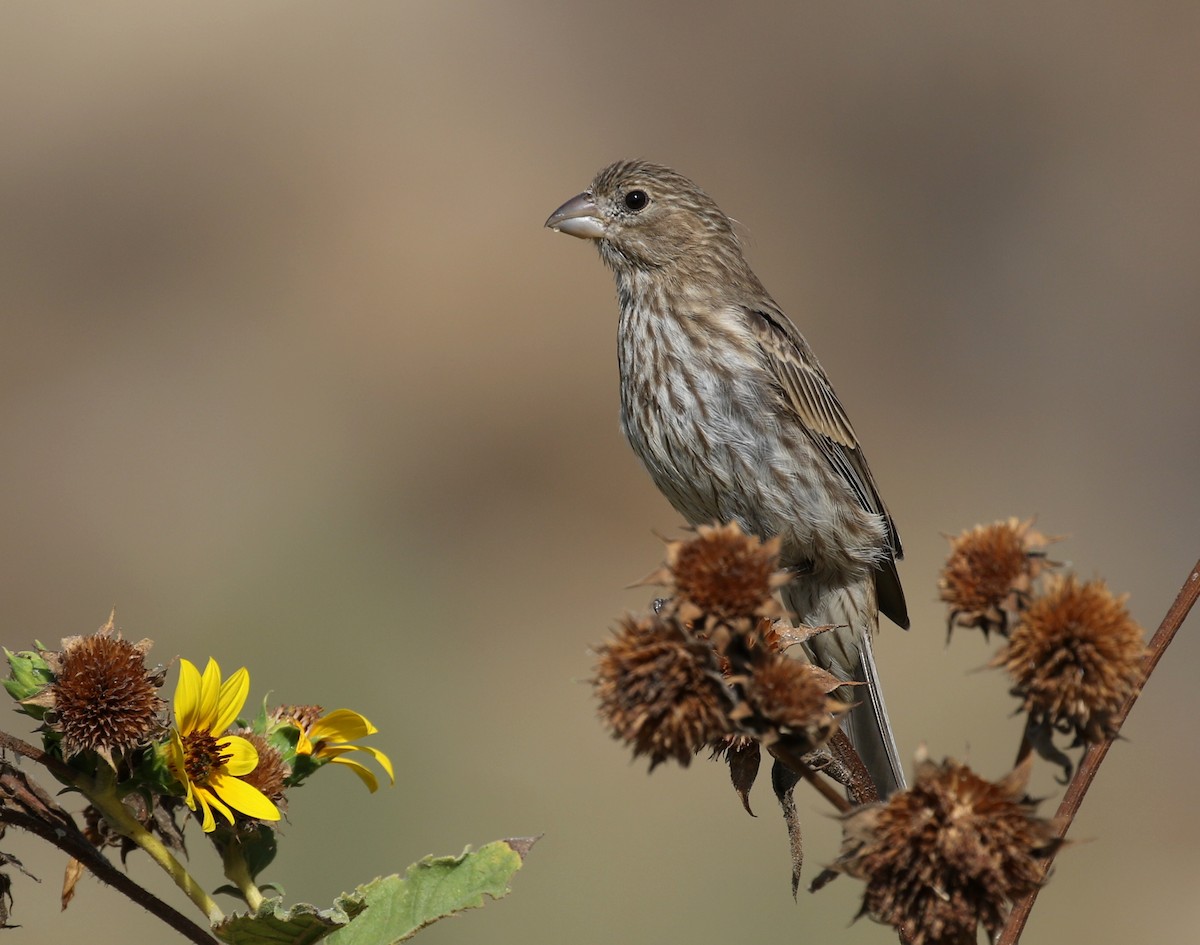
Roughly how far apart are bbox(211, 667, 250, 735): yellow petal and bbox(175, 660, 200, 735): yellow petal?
0.04 meters

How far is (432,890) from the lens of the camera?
2156 mm

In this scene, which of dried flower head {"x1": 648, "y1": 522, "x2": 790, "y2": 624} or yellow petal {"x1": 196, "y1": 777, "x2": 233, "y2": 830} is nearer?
dried flower head {"x1": 648, "y1": 522, "x2": 790, "y2": 624}

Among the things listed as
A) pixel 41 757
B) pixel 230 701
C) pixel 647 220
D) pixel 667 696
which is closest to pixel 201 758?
pixel 230 701

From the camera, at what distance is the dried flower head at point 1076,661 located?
5.64 feet

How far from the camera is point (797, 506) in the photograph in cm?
503

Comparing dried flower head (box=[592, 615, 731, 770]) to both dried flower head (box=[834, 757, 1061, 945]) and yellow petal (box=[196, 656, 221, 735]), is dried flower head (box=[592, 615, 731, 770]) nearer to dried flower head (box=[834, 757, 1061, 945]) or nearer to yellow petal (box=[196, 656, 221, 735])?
dried flower head (box=[834, 757, 1061, 945])

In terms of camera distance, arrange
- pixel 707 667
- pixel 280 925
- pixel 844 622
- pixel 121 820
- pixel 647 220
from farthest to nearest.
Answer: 1. pixel 647 220
2. pixel 844 622
3. pixel 121 820
4. pixel 280 925
5. pixel 707 667

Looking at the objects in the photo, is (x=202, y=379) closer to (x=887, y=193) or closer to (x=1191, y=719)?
(x=887, y=193)

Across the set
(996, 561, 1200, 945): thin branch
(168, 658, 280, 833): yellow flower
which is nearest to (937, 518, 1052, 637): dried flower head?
(996, 561, 1200, 945): thin branch

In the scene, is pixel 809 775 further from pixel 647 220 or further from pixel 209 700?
pixel 647 220

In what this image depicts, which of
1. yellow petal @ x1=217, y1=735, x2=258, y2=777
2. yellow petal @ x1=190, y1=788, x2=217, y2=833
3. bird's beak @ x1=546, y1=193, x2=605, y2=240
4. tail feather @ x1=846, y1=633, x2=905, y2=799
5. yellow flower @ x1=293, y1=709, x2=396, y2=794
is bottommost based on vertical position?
yellow petal @ x1=190, y1=788, x2=217, y2=833

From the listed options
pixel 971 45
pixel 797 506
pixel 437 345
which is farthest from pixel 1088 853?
pixel 971 45

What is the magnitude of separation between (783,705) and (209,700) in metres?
0.95

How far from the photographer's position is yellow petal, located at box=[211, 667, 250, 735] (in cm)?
227
